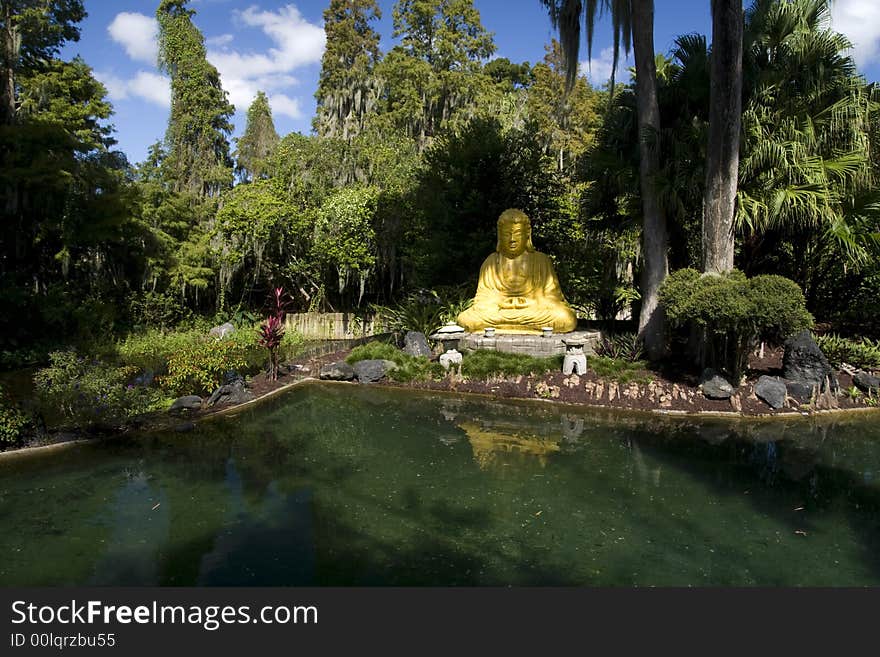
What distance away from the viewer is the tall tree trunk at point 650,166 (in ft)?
29.0

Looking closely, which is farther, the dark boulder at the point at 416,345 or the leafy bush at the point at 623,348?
the dark boulder at the point at 416,345

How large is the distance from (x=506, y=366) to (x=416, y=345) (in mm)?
1800

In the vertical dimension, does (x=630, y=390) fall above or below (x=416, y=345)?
below

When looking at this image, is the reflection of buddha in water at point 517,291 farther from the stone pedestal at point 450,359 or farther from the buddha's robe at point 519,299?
the stone pedestal at point 450,359

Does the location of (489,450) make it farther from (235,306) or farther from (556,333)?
(235,306)

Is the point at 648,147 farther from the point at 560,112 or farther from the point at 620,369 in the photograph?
the point at 560,112

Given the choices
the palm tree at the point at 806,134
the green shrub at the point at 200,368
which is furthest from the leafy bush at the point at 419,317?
the palm tree at the point at 806,134

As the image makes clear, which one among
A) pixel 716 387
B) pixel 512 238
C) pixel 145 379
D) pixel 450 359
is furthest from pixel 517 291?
pixel 145 379

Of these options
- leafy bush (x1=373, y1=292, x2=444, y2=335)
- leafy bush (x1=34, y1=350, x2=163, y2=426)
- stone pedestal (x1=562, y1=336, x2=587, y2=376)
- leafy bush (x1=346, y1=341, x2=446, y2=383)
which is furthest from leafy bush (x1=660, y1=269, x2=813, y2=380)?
leafy bush (x1=34, y1=350, x2=163, y2=426)

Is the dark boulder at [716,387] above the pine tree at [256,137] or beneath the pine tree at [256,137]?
beneath

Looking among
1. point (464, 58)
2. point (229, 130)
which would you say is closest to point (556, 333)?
point (229, 130)

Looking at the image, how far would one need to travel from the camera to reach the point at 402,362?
30.1ft

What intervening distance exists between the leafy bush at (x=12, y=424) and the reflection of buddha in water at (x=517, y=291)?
6.23 m

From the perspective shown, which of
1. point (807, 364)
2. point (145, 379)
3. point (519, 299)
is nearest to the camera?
point (807, 364)
